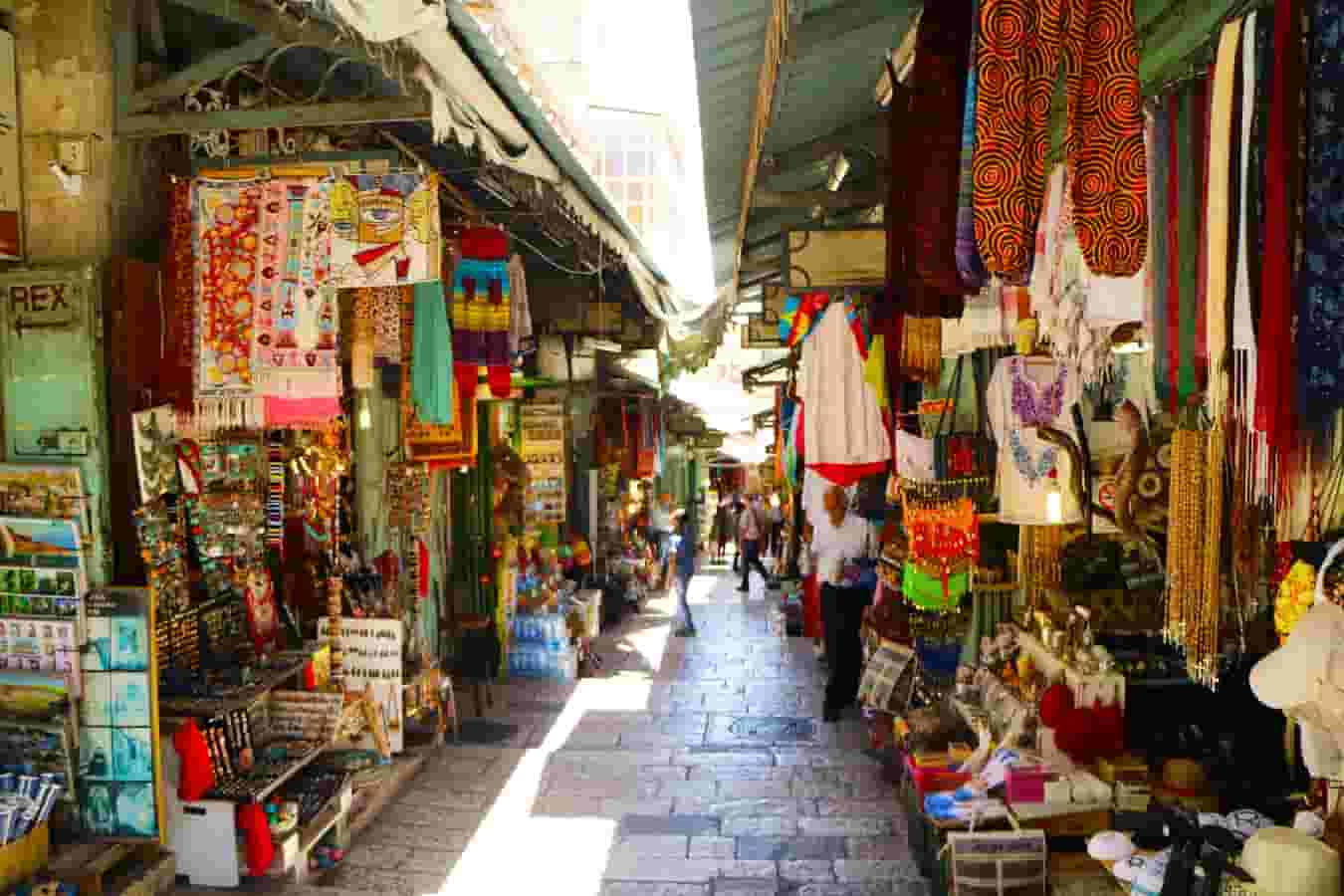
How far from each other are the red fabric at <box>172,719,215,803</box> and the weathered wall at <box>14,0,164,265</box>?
8.98 feet

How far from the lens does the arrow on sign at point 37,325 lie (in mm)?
5262

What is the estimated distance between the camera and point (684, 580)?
47.9 ft

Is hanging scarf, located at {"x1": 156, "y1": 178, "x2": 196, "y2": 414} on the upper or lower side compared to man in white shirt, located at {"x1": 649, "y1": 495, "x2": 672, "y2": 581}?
upper

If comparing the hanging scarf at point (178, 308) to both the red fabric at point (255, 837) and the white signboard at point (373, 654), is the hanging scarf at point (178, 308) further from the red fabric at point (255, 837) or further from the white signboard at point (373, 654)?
the white signboard at point (373, 654)

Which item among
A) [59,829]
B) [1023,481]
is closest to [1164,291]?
[1023,481]

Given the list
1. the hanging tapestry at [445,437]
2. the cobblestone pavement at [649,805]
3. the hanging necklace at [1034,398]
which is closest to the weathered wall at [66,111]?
the hanging tapestry at [445,437]

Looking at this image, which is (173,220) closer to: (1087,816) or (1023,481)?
(1023,481)

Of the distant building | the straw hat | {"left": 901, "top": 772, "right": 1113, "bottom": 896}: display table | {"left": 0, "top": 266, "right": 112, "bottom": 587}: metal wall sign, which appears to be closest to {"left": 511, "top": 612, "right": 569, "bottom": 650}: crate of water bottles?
{"left": 901, "top": 772, "right": 1113, "bottom": 896}: display table

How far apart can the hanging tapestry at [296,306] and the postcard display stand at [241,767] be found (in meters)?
2.04

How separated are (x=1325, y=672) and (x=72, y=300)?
5.73m

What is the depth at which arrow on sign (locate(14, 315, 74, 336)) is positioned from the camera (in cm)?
526

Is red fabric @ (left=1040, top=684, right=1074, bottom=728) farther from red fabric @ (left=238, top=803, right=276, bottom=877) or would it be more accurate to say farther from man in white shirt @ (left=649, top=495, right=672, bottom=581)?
man in white shirt @ (left=649, top=495, right=672, bottom=581)

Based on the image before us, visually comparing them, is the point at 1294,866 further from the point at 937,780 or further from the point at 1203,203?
the point at 937,780

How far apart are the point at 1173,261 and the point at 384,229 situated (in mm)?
3831
